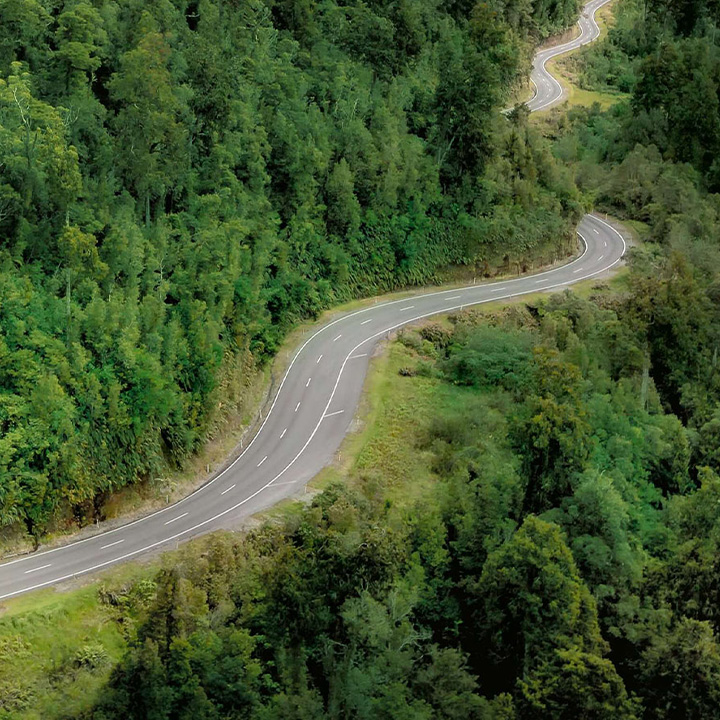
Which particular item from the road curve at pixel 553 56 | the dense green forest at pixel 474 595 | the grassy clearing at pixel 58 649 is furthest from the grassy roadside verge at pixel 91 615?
the road curve at pixel 553 56

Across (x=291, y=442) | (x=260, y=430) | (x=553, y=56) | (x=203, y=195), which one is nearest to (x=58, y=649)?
(x=291, y=442)

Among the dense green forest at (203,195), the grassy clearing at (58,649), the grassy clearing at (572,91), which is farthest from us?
the grassy clearing at (572,91)

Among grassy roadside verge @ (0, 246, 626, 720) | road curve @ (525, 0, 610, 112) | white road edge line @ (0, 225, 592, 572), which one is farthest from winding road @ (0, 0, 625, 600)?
road curve @ (525, 0, 610, 112)

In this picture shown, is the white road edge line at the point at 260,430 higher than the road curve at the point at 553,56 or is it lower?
lower

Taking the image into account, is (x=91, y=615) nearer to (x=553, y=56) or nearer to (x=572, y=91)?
(x=572, y=91)

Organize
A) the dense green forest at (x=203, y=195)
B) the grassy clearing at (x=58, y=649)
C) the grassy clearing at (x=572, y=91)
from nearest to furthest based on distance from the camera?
the grassy clearing at (x=58, y=649), the dense green forest at (x=203, y=195), the grassy clearing at (x=572, y=91)

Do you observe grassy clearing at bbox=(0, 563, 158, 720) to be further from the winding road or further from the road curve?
the road curve

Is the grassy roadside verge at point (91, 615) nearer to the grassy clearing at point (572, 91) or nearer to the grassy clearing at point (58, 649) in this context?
the grassy clearing at point (58, 649)

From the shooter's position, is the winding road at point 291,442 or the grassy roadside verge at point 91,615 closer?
the grassy roadside verge at point 91,615
